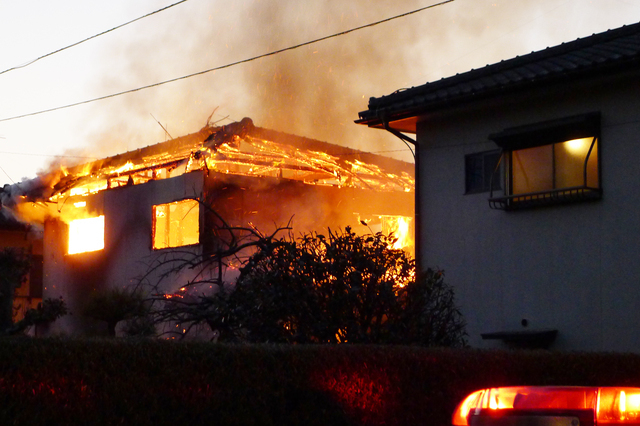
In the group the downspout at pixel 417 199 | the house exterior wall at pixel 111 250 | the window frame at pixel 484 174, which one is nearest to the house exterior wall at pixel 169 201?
the house exterior wall at pixel 111 250

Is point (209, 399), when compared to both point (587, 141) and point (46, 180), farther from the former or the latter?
point (46, 180)

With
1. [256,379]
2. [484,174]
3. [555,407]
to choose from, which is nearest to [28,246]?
[484,174]

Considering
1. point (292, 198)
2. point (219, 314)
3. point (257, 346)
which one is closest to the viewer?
point (257, 346)

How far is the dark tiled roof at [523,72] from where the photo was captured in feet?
36.0

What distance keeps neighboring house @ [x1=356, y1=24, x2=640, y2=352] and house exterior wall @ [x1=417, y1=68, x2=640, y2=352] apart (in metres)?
0.02

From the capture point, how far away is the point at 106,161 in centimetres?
2289

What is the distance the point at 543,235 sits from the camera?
39.1ft

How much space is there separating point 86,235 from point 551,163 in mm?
15523

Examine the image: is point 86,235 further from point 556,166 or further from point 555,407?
point 555,407

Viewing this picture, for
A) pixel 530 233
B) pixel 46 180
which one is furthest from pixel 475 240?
pixel 46 180

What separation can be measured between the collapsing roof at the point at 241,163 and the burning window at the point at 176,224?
103 cm

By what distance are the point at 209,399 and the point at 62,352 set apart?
1158 millimetres

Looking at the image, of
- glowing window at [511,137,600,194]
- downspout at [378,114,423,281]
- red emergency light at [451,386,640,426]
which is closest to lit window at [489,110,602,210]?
glowing window at [511,137,600,194]

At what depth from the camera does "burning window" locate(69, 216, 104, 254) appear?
22672 mm
